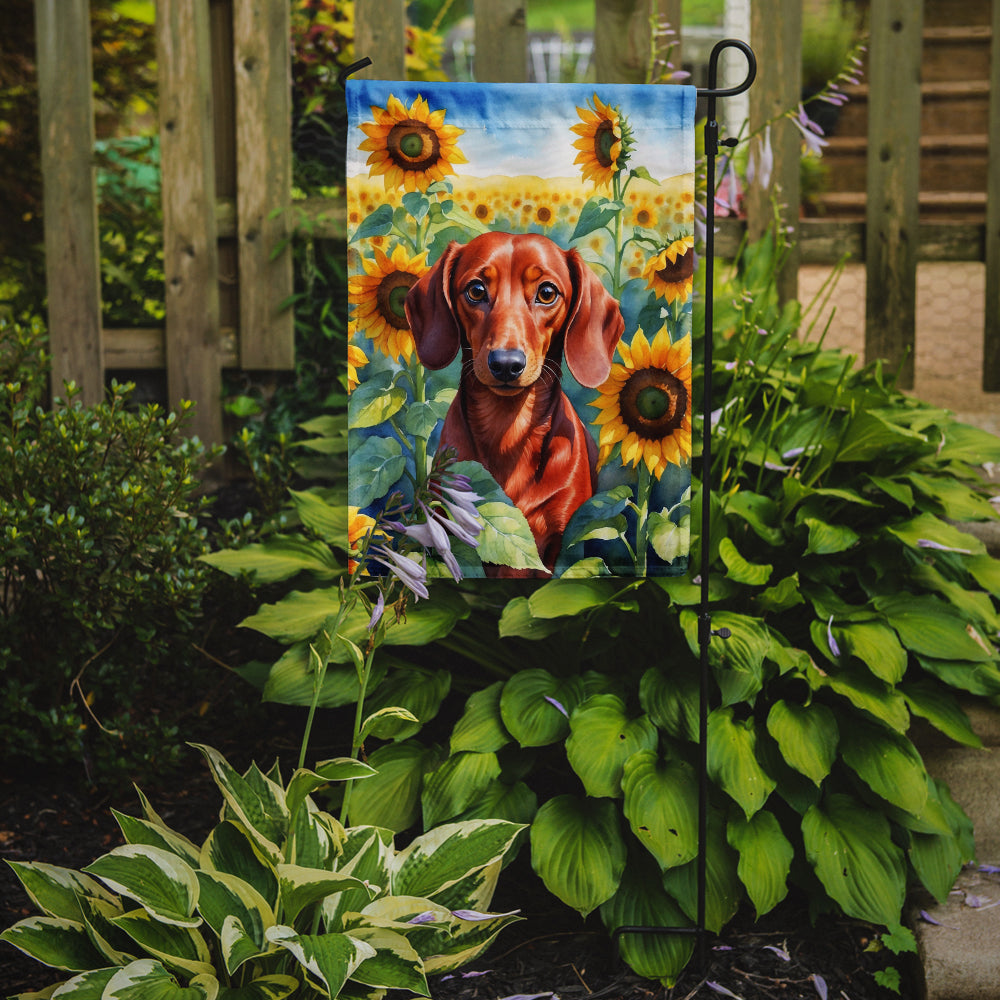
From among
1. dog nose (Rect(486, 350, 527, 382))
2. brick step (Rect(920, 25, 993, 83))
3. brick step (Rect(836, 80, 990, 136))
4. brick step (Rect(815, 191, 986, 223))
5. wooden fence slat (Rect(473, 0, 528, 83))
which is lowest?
dog nose (Rect(486, 350, 527, 382))

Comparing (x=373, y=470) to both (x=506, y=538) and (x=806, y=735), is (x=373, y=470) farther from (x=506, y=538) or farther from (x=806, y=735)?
(x=806, y=735)

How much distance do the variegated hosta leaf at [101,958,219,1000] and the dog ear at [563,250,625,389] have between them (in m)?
1.18

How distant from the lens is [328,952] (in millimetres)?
1452

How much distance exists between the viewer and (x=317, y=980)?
1.56 m

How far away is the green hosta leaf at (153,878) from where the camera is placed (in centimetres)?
151

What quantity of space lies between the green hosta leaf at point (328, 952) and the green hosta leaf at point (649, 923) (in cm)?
60

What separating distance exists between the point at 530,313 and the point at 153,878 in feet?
3.74

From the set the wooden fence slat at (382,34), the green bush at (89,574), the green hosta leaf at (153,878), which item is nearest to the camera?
the green hosta leaf at (153,878)

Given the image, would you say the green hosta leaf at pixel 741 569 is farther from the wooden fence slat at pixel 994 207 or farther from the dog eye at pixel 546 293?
the wooden fence slat at pixel 994 207

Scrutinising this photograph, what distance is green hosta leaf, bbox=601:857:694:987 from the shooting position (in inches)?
74.2

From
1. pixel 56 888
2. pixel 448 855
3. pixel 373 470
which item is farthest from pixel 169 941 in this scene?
pixel 373 470

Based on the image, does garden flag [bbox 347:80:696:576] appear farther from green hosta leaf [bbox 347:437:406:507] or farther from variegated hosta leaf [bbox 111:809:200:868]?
variegated hosta leaf [bbox 111:809:200:868]

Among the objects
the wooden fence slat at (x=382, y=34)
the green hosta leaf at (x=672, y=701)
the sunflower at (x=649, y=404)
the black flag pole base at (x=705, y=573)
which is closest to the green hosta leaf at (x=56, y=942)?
the black flag pole base at (x=705, y=573)

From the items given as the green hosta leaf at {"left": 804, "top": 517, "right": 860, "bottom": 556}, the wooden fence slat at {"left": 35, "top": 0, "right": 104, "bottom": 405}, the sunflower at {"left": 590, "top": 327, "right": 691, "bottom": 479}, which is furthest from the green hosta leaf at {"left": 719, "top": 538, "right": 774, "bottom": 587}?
the wooden fence slat at {"left": 35, "top": 0, "right": 104, "bottom": 405}
